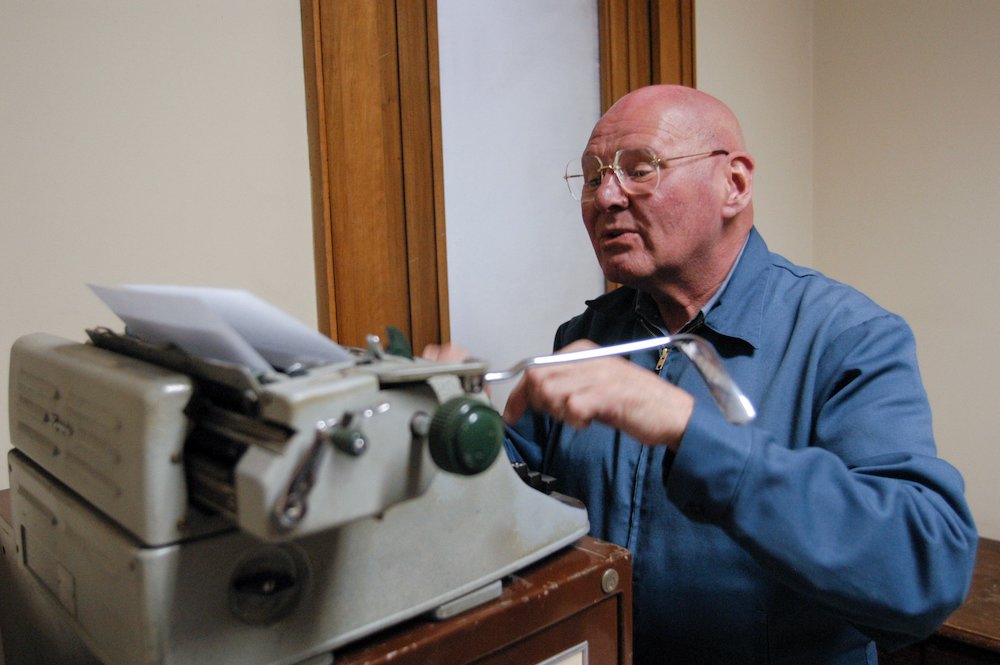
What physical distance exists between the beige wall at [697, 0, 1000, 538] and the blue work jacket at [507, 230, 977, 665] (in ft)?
4.46

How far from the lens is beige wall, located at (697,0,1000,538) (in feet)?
7.72

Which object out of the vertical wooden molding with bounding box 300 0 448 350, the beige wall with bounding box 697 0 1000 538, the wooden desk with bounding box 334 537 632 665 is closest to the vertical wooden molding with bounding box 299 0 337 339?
the vertical wooden molding with bounding box 300 0 448 350

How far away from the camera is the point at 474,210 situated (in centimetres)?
167

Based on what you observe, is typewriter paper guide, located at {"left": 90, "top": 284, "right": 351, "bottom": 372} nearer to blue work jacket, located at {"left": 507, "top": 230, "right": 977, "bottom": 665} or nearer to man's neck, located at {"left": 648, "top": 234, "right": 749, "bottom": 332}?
blue work jacket, located at {"left": 507, "top": 230, "right": 977, "bottom": 665}

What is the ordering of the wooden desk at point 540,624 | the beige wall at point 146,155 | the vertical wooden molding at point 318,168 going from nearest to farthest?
1. the wooden desk at point 540,624
2. the beige wall at point 146,155
3. the vertical wooden molding at point 318,168

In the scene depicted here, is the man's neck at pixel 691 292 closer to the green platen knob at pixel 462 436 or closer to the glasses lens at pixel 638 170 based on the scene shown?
the glasses lens at pixel 638 170

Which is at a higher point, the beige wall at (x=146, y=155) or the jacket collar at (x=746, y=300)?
the beige wall at (x=146, y=155)

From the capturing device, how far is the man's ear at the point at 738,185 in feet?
4.14

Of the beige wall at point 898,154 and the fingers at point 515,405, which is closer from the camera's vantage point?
the fingers at point 515,405

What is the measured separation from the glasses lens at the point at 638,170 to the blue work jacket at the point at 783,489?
20cm

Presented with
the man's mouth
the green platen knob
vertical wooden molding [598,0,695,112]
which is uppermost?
vertical wooden molding [598,0,695,112]

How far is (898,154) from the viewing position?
2.53m

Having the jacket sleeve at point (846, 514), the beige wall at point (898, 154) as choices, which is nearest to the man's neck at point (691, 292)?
the jacket sleeve at point (846, 514)

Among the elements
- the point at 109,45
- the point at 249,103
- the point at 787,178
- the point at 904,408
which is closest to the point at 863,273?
the point at 787,178
